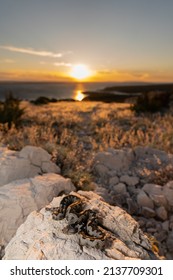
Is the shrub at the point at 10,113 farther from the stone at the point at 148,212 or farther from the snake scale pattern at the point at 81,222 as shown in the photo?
the snake scale pattern at the point at 81,222

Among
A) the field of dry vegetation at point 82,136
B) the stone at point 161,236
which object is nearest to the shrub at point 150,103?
the field of dry vegetation at point 82,136

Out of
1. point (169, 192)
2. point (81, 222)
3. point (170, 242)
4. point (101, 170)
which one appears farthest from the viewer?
point (101, 170)

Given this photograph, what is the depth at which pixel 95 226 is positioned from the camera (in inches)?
102

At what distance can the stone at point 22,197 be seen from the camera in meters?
3.44

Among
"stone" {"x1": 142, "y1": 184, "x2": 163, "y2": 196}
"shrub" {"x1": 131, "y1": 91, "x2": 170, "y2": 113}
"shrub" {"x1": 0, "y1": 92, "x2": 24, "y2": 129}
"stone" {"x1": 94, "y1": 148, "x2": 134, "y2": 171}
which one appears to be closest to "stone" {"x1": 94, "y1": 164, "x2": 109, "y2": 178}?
"stone" {"x1": 94, "y1": 148, "x2": 134, "y2": 171}

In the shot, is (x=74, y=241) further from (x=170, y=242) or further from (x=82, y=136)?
(x=82, y=136)

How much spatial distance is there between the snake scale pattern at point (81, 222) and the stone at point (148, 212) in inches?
68.7

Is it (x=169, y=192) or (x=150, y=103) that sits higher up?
(x=150, y=103)

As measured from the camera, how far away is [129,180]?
205 inches

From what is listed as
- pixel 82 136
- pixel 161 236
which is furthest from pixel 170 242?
pixel 82 136

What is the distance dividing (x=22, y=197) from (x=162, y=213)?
6.12 ft

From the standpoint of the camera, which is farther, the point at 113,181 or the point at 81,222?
the point at 113,181
